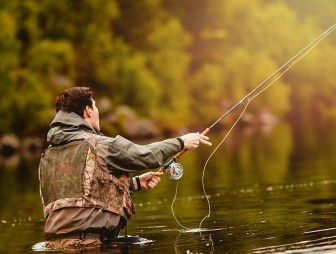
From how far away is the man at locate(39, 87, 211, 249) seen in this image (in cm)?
688

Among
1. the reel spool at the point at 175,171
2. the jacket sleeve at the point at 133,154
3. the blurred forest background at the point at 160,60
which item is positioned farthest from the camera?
the blurred forest background at the point at 160,60

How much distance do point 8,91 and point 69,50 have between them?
16.7 ft

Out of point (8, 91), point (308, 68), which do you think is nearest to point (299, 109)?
point (308, 68)

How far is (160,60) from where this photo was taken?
174 feet

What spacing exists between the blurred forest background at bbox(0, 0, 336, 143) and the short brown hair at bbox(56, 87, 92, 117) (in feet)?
108

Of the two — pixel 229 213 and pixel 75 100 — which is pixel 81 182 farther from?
pixel 229 213

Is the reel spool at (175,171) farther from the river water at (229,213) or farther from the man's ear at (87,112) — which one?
the man's ear at (87,112)

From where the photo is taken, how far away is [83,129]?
7.14 m

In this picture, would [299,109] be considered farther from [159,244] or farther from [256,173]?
[159,244]

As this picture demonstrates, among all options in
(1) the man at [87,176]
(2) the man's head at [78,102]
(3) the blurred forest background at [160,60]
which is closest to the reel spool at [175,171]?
(1) the man at [87,176]

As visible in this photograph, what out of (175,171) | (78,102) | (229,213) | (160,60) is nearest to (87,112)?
(78,102)

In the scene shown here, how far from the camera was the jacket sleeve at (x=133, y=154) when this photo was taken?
6855 mm

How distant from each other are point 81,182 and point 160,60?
152ft

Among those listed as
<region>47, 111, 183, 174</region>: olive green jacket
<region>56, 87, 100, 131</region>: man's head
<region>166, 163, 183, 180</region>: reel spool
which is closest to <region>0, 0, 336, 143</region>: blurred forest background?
<region>166, 163, 183, 180</region>: reel spool
